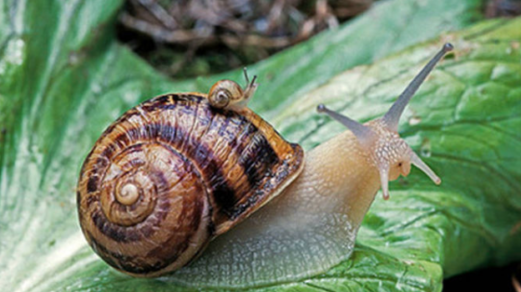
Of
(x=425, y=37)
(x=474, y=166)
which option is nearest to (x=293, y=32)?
(x=425, y=37)

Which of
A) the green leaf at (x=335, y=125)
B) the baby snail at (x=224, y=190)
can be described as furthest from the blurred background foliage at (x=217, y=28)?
the baby snail at (x=224, y=190)

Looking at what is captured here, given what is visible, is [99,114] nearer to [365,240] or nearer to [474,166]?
[365,240]

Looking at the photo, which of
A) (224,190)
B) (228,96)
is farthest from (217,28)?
(224,190)

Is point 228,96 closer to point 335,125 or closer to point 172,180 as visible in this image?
point 172,180

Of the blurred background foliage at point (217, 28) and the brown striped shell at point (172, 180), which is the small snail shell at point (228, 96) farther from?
the blurred background foliage at point (217, 28)

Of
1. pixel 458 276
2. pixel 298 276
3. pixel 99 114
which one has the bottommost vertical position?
pixel 458 276

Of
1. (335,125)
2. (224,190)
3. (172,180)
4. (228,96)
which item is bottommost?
(335,125)

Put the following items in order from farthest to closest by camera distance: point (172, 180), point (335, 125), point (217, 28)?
point (217, 28), point (335, 125), point (172, 180)
